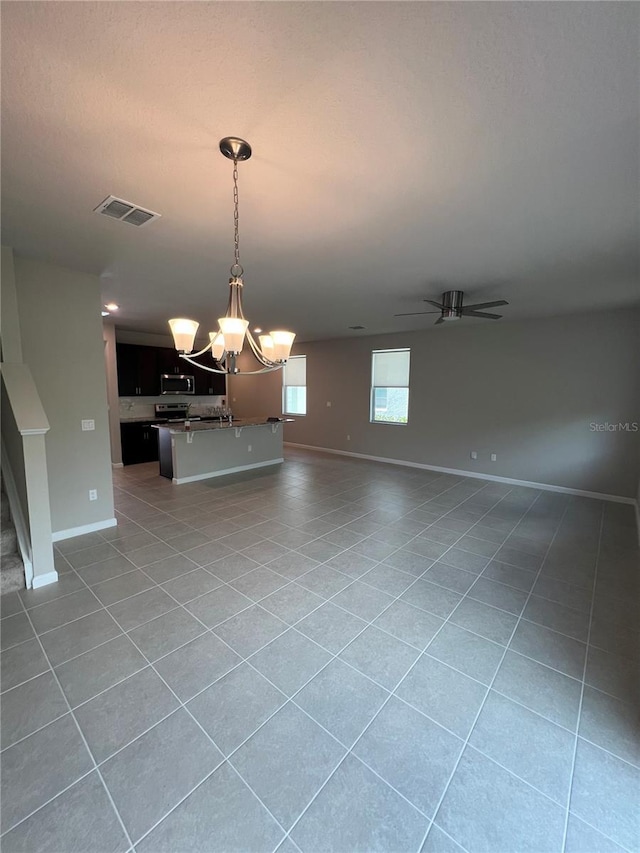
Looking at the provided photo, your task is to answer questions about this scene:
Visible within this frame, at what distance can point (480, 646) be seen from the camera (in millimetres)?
2064

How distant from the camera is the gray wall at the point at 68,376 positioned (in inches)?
122

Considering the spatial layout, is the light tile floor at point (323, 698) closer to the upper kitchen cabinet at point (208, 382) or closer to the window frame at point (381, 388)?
the window frame at point (381, 388)

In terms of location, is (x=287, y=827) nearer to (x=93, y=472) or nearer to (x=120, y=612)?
(x=120, y=612)

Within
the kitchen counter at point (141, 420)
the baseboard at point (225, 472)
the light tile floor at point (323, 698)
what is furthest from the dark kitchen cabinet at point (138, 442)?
the light tile floor at point (323, 698)

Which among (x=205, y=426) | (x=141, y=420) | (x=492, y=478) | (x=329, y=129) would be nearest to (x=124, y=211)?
(x=329, y=129)

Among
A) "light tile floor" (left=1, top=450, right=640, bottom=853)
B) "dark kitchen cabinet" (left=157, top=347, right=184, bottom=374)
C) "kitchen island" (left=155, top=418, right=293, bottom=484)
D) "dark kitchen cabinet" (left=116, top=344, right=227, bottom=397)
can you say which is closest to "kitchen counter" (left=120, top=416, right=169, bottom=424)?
"dark kitchen cabinet" (left=116, top=344, right=227, bottom=397)

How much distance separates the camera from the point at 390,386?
694 centimetres

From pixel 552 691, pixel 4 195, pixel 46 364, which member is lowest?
pixel 552 691

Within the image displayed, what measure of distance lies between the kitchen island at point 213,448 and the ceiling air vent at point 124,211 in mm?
3419

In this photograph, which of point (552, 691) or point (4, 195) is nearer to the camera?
point (552, 691)

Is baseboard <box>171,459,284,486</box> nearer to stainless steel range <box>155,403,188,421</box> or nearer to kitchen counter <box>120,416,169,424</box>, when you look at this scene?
kitchen counter <box>120,416,169,424</box>

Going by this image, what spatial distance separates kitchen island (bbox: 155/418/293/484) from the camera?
535cm

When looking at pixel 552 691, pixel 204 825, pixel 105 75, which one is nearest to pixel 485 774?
pixel 552 691

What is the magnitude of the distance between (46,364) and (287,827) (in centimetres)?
377
